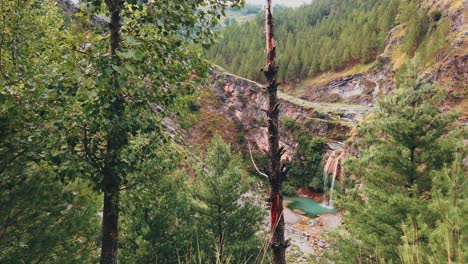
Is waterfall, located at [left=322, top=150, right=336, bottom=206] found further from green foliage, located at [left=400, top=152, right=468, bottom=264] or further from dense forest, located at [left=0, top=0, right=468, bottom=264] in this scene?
green foliage, located at [left=400, top=152, right=468, bottom=264]

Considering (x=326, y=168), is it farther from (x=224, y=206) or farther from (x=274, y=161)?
(x=274, y=161)

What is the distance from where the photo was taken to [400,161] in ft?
39.3

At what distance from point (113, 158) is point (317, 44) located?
359 ft

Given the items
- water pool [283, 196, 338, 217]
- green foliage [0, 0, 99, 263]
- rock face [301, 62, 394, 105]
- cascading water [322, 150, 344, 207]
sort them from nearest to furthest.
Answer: green foliage [0, 0, 99, 263] < water pool [283, 196, 338, 217] < cascading water [322, 150, 344, 207] < rock face [301, 62, 394, 105]

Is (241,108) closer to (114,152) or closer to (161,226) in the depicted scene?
(161,226)

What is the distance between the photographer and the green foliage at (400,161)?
11367 mm

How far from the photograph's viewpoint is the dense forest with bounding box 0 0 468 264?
4.34 m

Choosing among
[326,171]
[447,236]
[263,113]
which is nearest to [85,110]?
[447,236]

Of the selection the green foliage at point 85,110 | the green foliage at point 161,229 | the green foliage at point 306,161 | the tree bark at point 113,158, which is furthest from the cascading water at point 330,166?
the tree bark at point 113,158

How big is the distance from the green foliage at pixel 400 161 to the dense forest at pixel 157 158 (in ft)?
0.18

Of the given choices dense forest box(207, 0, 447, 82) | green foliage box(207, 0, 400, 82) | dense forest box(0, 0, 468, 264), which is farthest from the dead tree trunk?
green foliage box(207, 0, 400, 82)

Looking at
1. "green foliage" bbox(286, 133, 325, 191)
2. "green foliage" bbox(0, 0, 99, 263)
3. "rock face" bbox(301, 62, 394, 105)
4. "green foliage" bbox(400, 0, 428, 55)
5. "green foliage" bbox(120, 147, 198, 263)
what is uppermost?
"green foliage" bbox(400, 0, 428, 55)

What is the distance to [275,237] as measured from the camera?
4699 mm

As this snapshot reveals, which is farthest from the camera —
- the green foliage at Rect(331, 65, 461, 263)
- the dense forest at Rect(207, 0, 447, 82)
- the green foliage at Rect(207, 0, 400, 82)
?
the green foliage at Rect(207, 0, 400, 82)
